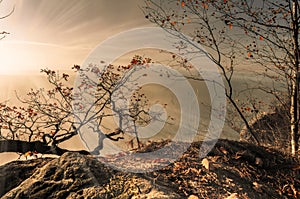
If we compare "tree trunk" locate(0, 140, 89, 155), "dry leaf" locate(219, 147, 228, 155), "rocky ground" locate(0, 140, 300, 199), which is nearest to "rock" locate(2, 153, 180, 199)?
"rocky ground" locate(0, 140, 300, 199)

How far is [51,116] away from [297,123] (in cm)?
711

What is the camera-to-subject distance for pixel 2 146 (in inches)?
267

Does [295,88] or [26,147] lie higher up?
[295,88]

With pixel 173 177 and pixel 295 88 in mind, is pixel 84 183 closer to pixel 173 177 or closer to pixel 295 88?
pixel 173 177

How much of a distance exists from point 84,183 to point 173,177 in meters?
1.18

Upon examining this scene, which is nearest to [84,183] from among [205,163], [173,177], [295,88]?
[173,177]

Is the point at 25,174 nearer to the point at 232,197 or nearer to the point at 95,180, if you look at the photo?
the point at 95,180

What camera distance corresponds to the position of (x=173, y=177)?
353 cm

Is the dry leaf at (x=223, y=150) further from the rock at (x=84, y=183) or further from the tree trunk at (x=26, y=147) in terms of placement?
the tree trunk at (x=26, y=147)

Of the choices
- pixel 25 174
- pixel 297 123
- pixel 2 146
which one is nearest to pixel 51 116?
pixel 2 146

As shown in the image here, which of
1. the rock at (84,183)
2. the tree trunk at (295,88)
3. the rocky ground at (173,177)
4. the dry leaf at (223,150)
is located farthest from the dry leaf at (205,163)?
the tree trunk at (295,88)

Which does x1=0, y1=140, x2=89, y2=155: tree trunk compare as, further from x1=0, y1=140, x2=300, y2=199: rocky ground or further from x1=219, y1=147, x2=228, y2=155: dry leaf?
x1=219, y1=147, x2=228, y2=155: dry leaf

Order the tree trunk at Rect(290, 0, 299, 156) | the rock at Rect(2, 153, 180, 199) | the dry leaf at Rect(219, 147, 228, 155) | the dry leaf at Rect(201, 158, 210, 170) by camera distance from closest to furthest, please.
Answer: the rock at Rect(2, 153, 180, 199), the dry leaf at Rect(201, 158, 210, 170), the dry leaf at Rect(219, 147, 228, 155), the tree trunk at Rect(290, 0, 299, 156)

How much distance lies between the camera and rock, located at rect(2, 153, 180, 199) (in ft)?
9.32
